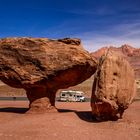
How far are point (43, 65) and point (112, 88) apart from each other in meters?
4.75

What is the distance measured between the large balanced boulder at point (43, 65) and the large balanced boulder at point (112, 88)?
2795mm

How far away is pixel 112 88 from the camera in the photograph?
16.6 meters

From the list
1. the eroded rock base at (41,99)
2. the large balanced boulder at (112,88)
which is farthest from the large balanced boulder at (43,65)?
the large balanced boulder at (112,88)

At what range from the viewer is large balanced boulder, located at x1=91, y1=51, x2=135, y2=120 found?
54.3ft

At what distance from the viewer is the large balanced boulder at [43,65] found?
64.9 feet

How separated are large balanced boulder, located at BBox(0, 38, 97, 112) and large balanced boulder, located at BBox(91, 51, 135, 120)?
280 centimetres

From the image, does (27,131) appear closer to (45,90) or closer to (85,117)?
(85,117)

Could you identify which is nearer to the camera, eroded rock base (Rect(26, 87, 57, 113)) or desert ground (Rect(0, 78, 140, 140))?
desert ground (Rect(0, 78, 140, 140))

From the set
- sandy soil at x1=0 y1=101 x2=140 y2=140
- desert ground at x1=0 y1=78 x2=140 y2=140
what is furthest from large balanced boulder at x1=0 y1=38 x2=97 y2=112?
sandy soil at x1=0 y1=101 x2=140 y2=140

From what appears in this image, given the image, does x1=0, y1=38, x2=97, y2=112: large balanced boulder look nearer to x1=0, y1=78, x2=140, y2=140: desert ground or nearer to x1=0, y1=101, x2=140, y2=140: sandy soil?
x1=0, y1=78, x2=140, y2=140: desert ground

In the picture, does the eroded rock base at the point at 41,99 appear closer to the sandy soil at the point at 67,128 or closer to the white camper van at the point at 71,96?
the sandy soil at the point at 67,128

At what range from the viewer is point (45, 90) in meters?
20.6

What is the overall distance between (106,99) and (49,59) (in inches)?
185

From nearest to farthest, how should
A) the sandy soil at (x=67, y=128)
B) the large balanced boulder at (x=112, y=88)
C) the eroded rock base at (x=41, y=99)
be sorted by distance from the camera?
1. the sandy soil at (x=67, y=128)
2. the large balanced boulder at (x=112, y=88)
3. the eroded rock base at (x=41, y=99)
